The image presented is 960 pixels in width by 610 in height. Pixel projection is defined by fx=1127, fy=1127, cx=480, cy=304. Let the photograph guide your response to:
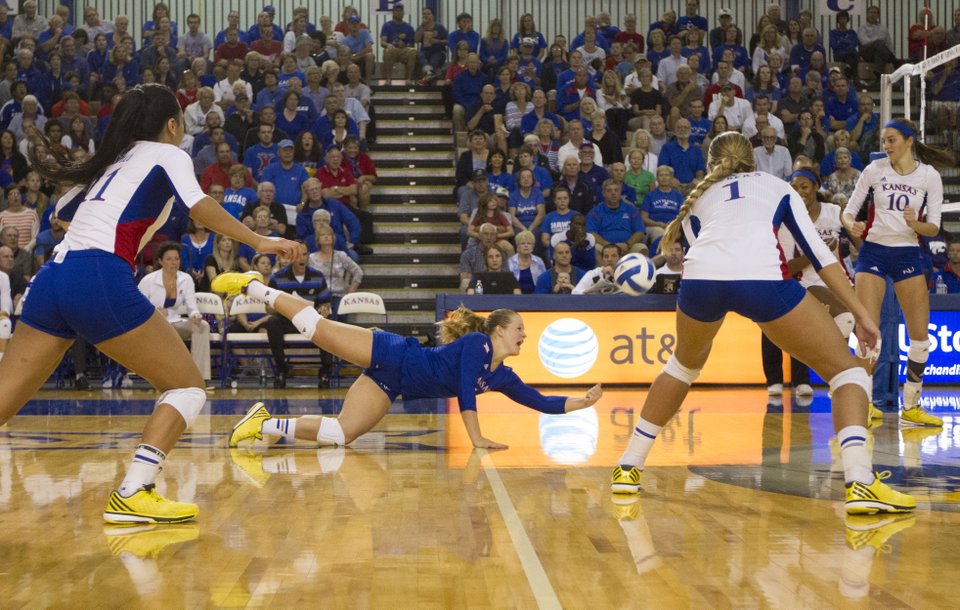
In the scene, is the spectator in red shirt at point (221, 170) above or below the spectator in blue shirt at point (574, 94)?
below

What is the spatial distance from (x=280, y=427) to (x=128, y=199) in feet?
9.47

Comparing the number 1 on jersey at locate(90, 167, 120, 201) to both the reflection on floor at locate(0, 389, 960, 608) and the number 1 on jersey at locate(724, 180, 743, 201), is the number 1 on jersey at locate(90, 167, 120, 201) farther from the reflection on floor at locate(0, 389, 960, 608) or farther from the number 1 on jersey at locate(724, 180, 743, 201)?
the number 1 on jersey at locate(724, 180, 743, 201)

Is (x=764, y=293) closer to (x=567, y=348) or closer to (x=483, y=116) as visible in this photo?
(x=567, y=348)

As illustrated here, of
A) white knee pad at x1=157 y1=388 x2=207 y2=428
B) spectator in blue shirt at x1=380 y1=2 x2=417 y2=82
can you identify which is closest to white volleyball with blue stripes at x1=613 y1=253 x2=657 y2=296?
white knee pad at x1=157 y1=388 x2=207 y2=428

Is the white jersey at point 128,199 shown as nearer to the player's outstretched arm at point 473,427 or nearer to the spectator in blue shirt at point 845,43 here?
the player's outstretched arm at point 473,427

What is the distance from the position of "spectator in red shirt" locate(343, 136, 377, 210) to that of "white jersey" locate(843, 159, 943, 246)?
29.0 ft

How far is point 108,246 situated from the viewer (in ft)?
15.2

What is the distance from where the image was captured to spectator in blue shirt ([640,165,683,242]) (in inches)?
610

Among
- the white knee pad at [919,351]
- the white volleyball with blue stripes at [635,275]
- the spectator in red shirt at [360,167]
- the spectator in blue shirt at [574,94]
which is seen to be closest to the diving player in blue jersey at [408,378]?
the white knee pad at [919,351]

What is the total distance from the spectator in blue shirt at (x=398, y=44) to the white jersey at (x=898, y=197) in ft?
40.5

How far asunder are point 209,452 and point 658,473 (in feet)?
9.41

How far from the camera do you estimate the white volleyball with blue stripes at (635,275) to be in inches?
474

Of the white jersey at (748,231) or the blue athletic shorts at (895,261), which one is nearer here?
the white jersey at (748,231)

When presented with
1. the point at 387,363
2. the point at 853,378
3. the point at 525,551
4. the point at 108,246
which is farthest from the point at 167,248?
the point at 525,551
